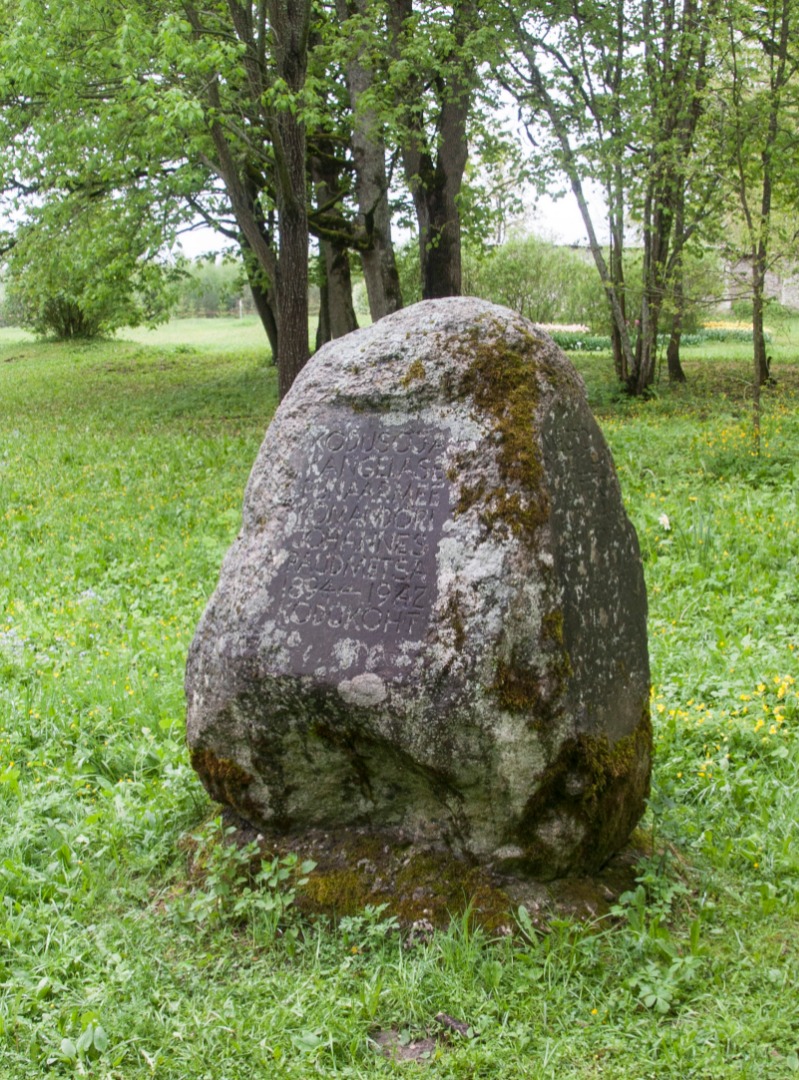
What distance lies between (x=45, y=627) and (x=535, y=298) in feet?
94.9

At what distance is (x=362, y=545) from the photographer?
155 inches

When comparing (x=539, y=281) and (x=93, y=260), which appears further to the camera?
(x=539, y=281)

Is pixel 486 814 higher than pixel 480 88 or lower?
lower

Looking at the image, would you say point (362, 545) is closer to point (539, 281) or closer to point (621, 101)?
point (621, 101)

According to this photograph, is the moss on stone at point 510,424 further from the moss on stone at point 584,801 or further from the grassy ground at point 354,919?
the grassy ground at point 354,919

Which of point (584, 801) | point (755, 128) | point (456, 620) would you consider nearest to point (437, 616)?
point (456, 620)

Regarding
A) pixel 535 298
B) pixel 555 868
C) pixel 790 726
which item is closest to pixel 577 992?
pixel 555 868

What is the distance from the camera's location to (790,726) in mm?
5332

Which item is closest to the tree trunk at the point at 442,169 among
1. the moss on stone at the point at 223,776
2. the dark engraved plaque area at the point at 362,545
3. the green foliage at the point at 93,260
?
the green foliage at the point at 93,260

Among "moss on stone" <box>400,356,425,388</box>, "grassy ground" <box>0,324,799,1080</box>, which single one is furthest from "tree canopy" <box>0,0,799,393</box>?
"moss on stone" <box>400,356,425,388</box>

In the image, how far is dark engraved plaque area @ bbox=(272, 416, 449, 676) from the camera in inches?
149

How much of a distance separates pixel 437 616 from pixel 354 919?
1.18 m

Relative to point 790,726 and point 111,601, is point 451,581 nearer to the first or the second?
point 790,726

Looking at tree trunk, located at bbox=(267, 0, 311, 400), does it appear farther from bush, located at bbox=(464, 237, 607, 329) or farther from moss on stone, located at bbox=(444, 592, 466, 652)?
bush, located at bbox=(464, 237, 607, 329)
